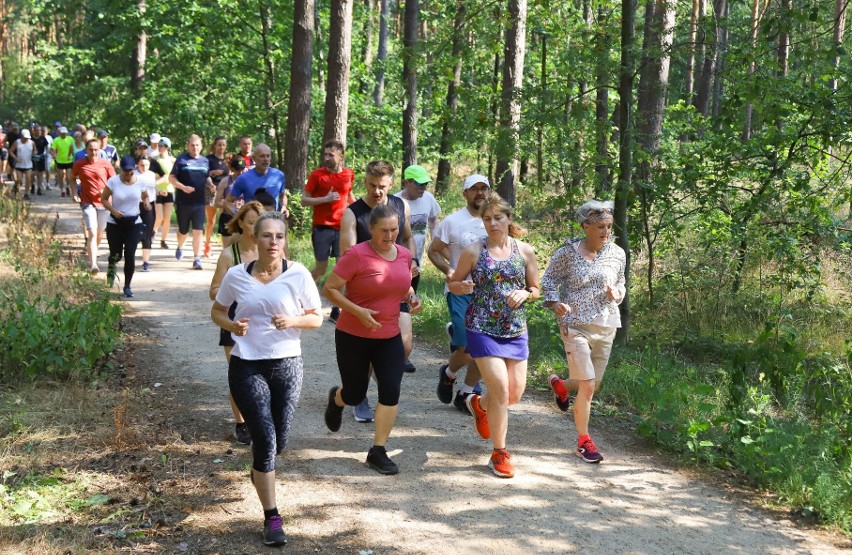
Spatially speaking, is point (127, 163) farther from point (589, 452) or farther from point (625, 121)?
point (589, 452)

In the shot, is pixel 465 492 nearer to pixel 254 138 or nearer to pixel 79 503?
pixel 79 503

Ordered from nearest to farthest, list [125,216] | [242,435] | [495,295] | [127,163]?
[495,295], [242,435], [125,216], [127,163]

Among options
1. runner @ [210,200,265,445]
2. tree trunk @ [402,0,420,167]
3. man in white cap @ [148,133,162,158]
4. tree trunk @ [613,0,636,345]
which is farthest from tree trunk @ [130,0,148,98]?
runner @ [210,200,265,445]

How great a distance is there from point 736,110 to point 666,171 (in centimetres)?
107

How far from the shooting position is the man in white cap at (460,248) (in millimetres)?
7652

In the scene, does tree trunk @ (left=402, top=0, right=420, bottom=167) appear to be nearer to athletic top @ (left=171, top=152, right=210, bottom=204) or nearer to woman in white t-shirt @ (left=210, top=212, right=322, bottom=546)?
athletic top @ (left=171, top=152, right=210, bottom=204)

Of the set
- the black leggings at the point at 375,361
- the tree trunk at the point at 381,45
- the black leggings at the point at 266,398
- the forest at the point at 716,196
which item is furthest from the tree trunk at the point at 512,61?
the tree trunk at the point at 381,45

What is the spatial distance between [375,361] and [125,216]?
7.03 m

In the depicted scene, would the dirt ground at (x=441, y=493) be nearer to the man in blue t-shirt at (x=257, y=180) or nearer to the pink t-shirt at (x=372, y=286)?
the pink t-shirt at (x=372, y=286)

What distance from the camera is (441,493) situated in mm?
6070

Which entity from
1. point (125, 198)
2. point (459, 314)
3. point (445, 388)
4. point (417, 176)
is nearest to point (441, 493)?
point (459, 314)

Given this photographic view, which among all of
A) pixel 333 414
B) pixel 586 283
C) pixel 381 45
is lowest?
pixel 333 414

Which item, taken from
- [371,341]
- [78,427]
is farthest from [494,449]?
[78,427]

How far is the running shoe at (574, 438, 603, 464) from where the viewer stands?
6805 mm
